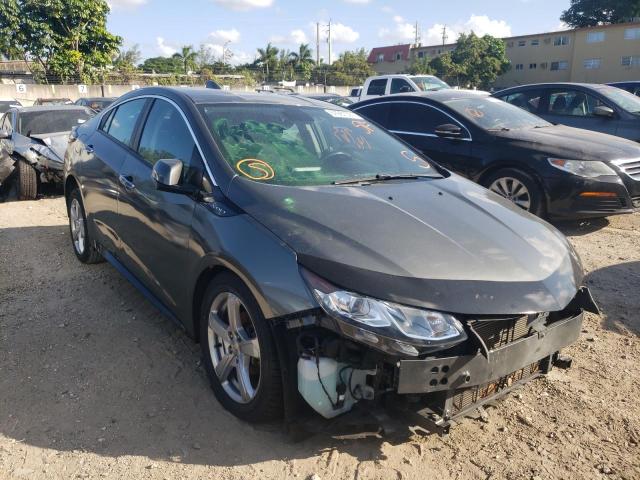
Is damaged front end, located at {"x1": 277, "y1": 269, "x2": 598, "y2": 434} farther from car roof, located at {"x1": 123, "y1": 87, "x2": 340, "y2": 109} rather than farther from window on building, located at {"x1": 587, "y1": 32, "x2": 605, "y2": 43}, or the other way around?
window on building, located at {"x1": 587, "y1": 32, "x2": 605, "y2": 43}

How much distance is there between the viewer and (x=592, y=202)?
5684mm

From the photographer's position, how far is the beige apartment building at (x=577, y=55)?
47.9m

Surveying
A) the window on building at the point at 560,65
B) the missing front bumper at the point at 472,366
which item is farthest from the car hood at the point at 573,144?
the window on building at the point at 560,65

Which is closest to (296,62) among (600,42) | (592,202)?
(600,42)

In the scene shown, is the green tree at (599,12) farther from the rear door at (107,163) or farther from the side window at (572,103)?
the rear door at (107,163)

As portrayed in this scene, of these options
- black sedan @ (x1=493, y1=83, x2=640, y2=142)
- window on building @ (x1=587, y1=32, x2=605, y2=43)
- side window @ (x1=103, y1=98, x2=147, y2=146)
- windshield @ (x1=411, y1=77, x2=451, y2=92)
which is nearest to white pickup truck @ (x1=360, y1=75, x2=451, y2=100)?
windshield @ (x1=411, y1=77, x2=451, y2=92)

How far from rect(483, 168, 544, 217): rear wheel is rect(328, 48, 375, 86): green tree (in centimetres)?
5219

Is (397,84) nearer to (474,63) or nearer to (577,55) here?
(474,63)

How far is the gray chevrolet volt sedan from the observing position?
7.13ft

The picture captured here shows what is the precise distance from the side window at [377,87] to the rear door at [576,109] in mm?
7337

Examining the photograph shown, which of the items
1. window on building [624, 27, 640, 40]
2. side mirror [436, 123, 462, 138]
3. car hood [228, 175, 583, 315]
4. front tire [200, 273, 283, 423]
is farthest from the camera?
window on building [624, 27, 640, 40]

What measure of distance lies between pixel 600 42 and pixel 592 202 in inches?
2075

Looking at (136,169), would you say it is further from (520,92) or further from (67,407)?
(520,92)

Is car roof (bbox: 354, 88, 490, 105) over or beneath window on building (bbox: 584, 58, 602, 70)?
beneath
